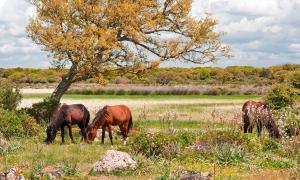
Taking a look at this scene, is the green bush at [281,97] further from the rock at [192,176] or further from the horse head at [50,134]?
the rock at [192,176]

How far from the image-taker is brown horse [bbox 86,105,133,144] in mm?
24516

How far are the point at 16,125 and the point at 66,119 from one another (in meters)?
2.32

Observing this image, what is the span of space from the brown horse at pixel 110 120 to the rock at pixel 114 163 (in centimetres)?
769

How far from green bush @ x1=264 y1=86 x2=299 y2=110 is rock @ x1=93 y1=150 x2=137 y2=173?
18159mm

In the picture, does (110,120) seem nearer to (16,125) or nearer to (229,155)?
(16,125)

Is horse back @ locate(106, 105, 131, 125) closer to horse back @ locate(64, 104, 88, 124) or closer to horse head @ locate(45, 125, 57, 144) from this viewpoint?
horse back @ locate(64, 104, 88, 124)

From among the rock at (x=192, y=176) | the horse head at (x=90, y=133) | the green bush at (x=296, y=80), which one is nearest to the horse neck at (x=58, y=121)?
the horse head at (x=90, y=133)

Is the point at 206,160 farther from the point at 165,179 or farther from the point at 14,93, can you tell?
the point at 14,93

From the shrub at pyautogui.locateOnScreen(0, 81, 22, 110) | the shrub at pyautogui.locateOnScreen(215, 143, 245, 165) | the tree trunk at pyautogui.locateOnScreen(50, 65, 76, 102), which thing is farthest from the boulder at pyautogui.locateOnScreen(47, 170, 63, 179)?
the tree trunk at pyautogui.locateOnScreen(50, 65, 76, 102)

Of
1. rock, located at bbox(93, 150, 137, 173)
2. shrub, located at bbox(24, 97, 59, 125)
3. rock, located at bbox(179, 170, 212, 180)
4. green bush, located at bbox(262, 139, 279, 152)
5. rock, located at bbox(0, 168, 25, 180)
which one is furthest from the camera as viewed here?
shrub, located at bbox(24, 97, 59, 125)

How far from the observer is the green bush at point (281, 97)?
33.2m

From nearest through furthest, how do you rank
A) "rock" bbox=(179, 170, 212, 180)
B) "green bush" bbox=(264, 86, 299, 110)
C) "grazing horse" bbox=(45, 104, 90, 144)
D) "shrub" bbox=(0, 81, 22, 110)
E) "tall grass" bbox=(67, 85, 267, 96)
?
"rock" bbox=(179, 170, 212, 180) < "grazing horse" bbox=(45, 104, 90, 144) < "shrub" bbox=(0, 81, 22, 110) < "green bush" bbox=(264, 86, 299, 110) < "tall grass" bbox=(67, 85, 267, 96)

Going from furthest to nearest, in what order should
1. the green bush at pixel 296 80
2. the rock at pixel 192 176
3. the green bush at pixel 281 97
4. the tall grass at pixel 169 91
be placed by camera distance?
the tall grass at pixel 169 91 → the green bush at pixel 296 80 → the green bush at pixel 281 97 → the rock at pixel 192 176

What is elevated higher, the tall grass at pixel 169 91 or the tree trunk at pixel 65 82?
the tree trunk at pixel 65 82
